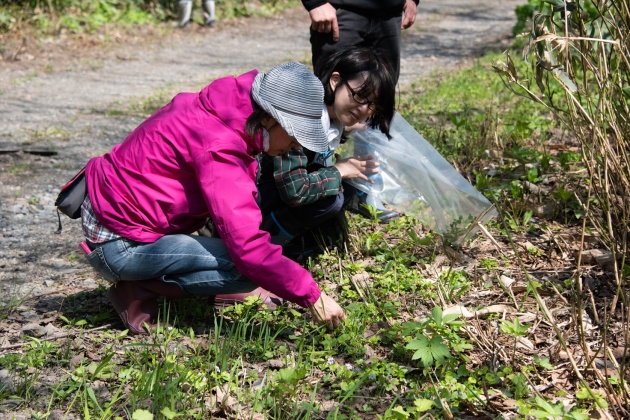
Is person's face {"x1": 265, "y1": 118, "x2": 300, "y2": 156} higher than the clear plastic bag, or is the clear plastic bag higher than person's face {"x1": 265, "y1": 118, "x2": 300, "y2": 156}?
person's face {"x1": 265, "y1": 118, "x2": 300, "y2": 156}

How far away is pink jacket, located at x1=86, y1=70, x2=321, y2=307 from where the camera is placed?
8.68 ft

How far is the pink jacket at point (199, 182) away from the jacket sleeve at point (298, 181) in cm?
39

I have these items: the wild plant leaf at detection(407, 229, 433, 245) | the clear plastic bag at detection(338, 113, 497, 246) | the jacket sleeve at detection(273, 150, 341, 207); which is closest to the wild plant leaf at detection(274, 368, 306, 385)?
the jacket sleeve at detection(273, 150, 341, 207)

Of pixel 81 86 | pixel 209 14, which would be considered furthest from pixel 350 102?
pixel 209 14

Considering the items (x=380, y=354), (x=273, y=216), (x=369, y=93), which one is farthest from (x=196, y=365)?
(x=369, y=93)

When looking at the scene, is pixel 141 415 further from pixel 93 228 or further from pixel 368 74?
pixel 368 74

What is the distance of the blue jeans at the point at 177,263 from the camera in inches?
113

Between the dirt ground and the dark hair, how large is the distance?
1380mm

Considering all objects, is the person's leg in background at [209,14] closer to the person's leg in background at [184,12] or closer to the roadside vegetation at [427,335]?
the person's leg in background at [184,12]

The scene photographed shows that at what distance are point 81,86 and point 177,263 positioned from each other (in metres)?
5.71

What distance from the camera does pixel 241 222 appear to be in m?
2.62

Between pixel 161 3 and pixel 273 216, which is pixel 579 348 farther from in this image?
pixel 161 3

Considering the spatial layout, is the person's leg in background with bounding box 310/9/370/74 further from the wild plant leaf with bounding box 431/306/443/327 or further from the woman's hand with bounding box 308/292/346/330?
the wild plant leaf with bounding box 431/306/443/327

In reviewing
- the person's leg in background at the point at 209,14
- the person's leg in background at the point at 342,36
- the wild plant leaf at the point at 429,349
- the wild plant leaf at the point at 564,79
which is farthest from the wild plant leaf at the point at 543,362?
the person's leg in background at the point at 209,14
